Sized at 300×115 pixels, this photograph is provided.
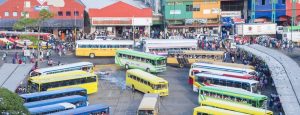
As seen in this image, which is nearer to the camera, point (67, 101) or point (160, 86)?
point (67, 101)

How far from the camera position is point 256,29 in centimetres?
5234

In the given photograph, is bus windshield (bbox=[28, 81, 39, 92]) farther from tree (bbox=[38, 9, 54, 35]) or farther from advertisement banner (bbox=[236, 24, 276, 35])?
advertisement banner (bbox=[236, 24, 276, 35])

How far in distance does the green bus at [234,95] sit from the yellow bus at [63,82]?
602cm

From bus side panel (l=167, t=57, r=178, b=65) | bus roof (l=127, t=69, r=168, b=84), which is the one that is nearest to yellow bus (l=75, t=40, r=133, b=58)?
bus side panel (l=167, t=57, r=178, b=65)

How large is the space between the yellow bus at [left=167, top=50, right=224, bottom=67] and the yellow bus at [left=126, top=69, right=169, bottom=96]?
7028mm

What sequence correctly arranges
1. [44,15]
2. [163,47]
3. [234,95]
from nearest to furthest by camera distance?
[234,95]
[163,47]
[44,15]

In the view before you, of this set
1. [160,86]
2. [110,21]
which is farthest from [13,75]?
[110,21]

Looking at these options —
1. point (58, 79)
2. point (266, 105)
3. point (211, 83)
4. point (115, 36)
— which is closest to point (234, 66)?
point (211, 83)

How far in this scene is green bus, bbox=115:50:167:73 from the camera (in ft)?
125

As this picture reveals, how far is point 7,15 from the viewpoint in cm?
5362

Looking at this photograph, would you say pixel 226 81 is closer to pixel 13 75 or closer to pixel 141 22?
pixel 13 75

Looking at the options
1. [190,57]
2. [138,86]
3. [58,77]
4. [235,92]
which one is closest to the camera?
[235,92]

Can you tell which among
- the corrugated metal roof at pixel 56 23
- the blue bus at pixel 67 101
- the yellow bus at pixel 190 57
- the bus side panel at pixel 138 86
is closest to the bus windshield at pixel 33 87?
the blue bus at pixel 67 101

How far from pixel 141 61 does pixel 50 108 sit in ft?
41.2
